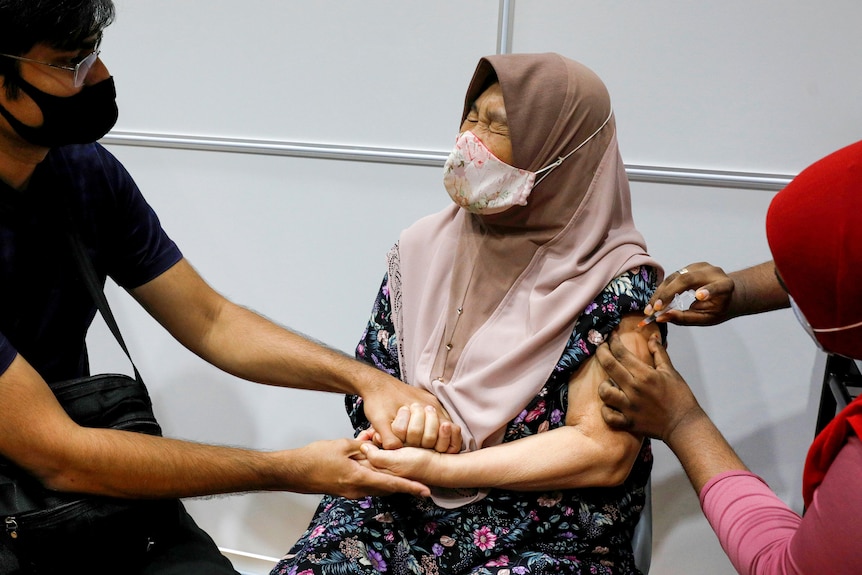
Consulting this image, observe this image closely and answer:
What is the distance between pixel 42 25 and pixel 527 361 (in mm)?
1032

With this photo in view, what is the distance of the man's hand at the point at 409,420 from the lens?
58.8 inches

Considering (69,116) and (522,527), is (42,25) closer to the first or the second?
(69,116)

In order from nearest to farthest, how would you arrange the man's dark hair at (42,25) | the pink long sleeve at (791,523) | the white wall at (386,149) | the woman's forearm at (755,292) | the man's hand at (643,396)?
the pink long sleeve at (791,523) → the man's dark hair at (42,25) → the man's hand at (643,396) → the woman's forearm at (755,292) → the white wall at (386,149)

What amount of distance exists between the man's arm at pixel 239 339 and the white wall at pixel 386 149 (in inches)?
20.6

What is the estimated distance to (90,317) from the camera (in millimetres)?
1659

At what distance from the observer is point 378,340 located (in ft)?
5.71

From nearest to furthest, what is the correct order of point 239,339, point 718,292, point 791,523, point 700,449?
point 791,523 → point 700,449 → point 718,292 → point 239,339

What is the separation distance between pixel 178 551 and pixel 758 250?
1.52 meters

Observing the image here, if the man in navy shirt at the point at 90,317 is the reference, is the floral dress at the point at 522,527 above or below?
below

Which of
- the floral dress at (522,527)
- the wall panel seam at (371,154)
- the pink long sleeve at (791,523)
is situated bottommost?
the floral dress at (522,527)

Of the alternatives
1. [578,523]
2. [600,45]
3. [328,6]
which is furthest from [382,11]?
[578,523]

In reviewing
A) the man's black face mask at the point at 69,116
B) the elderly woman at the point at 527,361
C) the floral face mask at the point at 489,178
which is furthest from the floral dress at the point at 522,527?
the man's black face mask at the point at 69,116

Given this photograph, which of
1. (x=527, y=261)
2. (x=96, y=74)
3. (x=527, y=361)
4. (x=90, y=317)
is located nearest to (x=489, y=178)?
(x=527, y=261)

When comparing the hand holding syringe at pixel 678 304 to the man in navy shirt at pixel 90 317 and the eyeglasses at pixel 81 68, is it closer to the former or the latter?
the man in navy shirt at pixel 90 317
